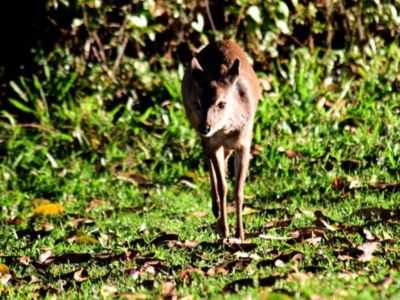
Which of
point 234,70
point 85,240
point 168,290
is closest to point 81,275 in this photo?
point 168,290

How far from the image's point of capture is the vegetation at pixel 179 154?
6.61m

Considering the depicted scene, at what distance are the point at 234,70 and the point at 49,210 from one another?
270cm

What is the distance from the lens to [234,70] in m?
7.77

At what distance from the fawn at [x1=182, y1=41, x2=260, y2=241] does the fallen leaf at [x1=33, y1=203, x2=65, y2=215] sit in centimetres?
183

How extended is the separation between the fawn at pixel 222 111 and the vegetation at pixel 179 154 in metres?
0.32

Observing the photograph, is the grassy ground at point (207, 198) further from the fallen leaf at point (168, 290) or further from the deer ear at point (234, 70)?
the deer ear at point (234, 70)

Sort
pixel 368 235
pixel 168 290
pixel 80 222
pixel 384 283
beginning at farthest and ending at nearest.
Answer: pixel 80 222 < pixel 368 235 < pixel 168 290 < pixel 384 283

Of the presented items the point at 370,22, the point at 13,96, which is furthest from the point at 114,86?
the point at 370,22

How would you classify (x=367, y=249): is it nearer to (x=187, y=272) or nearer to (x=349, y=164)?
(x=187, y=272)

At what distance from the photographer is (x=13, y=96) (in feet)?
39.4

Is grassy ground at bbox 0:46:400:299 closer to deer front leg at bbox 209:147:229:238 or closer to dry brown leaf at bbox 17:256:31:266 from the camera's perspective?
dry brown leaf at bbox 17:256:31:266

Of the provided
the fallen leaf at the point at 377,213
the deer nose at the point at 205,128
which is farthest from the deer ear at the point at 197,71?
the fallen leaf at the point at 377,213

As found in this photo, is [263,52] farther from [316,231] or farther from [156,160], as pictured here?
[316,231]

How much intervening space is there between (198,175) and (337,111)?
1829 millimetres
